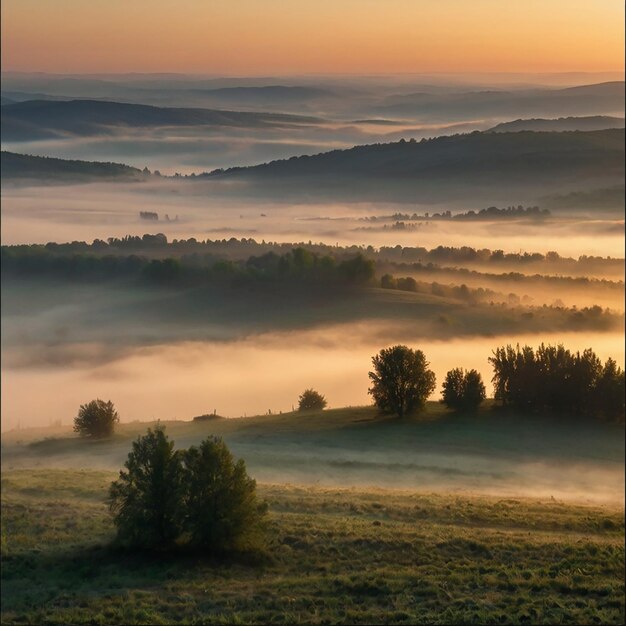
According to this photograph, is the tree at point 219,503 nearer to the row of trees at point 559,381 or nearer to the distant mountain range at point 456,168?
the row of trees at point 559,381

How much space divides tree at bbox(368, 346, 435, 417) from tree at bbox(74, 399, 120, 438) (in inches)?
162

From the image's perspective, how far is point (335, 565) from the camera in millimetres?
13375

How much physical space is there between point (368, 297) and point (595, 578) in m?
5.37

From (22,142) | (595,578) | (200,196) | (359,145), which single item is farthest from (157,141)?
(595,578)

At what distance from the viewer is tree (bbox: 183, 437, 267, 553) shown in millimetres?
13977

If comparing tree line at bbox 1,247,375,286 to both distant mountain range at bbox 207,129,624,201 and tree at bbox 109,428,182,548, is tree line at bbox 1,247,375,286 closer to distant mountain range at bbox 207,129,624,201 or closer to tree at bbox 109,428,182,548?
tree at bbox 109,428,182,548

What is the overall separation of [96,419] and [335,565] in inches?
169

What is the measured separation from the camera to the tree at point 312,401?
45.6 ft

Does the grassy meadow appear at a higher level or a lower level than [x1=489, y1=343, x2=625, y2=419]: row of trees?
lower

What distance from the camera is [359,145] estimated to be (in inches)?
863

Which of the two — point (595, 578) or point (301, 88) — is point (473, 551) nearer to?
point (595, 578)

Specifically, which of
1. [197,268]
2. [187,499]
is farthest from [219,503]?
[197,268]

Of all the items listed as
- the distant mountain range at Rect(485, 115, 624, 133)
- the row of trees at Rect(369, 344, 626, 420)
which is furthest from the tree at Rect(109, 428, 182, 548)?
the distant mountain range at Rect(485, 115, 624, 133)

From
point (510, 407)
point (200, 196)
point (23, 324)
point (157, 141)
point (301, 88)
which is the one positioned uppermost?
point (301, 88)
